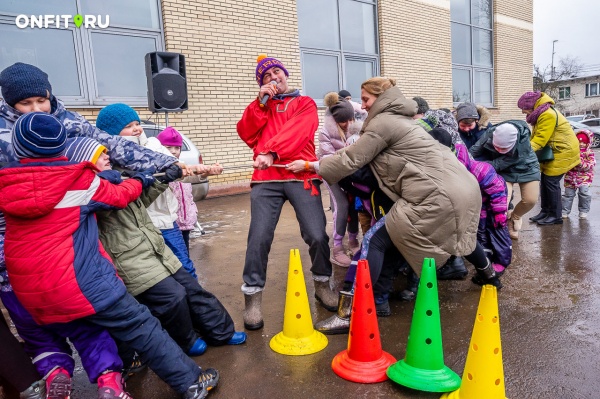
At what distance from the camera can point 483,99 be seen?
16531 millimetres

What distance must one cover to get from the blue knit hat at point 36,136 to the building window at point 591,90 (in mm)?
57316

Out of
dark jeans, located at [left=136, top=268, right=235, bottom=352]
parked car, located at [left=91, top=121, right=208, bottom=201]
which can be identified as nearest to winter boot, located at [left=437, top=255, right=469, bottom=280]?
dark jeans, located at [left=136, top=268, right=235, bottom=352]

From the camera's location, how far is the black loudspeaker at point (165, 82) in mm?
7996

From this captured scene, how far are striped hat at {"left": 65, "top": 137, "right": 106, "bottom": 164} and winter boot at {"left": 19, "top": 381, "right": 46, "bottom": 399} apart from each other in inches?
44.6

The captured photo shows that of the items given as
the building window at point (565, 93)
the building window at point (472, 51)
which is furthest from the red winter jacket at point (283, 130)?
the building window at point (565, 93)

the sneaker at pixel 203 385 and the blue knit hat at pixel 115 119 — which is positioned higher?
the blue knit hat at pixel 115 119

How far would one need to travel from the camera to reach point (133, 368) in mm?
2752

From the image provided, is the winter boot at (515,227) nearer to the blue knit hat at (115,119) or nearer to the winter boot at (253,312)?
the winter boot at (253,312)

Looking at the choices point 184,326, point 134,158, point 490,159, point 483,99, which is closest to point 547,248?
point 490,159

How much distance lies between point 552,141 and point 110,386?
5.83m

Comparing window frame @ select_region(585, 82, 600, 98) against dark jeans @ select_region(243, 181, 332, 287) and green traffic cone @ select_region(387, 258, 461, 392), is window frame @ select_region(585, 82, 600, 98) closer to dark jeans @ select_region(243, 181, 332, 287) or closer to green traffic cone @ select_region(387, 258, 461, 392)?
dark jeans @ select_region(243, 181, 332, 287)

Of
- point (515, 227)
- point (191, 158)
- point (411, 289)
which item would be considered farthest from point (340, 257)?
point (191, 158)

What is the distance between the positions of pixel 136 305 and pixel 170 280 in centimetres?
33

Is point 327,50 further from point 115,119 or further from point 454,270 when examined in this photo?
point 115,119
